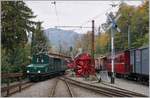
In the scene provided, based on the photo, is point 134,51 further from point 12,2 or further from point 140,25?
point 140,25

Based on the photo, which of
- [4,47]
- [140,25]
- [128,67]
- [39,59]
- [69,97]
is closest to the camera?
[69,97]

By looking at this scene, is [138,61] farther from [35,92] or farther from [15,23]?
[35,92]

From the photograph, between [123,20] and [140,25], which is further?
[123,20]

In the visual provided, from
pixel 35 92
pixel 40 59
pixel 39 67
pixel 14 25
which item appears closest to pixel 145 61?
pixel 35 92

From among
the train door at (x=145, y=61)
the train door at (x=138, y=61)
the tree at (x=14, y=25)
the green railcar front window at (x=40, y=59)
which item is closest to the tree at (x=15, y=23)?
the tree at (x=14, y=25)

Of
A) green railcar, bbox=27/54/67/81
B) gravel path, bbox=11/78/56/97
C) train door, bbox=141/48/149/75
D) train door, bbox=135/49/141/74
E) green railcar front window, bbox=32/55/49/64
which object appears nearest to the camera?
gravel path, bbox=11/78/56/97

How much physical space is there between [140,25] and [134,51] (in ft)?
144

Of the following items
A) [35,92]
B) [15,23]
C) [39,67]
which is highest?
[15,23]

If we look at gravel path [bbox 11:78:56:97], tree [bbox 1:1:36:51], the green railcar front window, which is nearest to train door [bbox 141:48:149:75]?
gravel path [bbox 11:78:56:97]

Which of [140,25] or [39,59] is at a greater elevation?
[140,25]

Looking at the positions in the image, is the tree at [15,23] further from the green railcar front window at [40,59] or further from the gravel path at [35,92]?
the gravel path at [35,92]

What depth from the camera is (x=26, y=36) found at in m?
36.9

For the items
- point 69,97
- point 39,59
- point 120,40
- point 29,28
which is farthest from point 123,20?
point 69,97

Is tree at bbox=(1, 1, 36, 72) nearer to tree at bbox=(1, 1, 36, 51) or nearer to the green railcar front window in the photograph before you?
tree at bbox=(1, 1, 36, 51)
